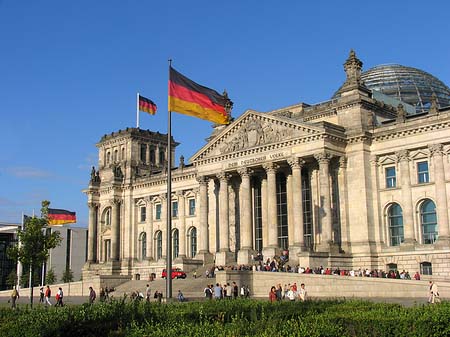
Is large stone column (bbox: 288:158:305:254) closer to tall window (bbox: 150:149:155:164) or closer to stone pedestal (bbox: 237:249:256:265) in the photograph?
stone pedestal (bbox: 237:249:256:265)

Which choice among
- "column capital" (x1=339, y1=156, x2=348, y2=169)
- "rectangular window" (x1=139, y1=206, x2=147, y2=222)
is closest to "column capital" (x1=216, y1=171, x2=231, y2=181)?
"column capital" (x1=339, y1=156, x2=348, y2=169)

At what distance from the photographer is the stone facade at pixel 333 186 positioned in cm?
5647

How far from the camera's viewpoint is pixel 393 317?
17.1 meters

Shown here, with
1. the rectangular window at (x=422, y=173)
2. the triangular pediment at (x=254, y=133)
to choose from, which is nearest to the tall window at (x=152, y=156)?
the triangular pediment at (x=254, y=133)

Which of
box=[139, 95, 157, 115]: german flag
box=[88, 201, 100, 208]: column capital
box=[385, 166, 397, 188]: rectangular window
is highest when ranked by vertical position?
box=[139, 95, 157, 115]: german flag

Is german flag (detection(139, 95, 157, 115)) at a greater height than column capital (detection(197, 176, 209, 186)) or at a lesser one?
greater

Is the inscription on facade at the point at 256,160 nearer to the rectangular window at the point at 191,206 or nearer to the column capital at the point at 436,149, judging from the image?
the column capital at the point at 436,149

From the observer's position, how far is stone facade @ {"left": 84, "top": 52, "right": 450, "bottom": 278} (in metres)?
56.5

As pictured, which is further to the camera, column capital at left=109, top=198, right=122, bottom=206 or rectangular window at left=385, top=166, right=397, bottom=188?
column capital at left=109, top=198, right=122, bottom=206

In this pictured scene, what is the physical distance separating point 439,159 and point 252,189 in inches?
827

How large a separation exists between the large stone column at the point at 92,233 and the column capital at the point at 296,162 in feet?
131

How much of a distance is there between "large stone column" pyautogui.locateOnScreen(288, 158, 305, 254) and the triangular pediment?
2.75 m

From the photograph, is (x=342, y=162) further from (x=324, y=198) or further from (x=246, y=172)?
(x=246, y=172)

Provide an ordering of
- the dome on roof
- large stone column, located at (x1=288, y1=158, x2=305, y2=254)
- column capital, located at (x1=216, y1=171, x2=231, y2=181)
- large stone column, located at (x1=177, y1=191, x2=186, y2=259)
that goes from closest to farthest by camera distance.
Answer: large stone column, located at (x1=288, y1=158, x2=305, y2=254) → column capital, located at (x1=216, y1=171, x2=231, y2=181) → the dome on roof → large stone column, located at (x1=177, y1=191, x2=186, y2=259)
